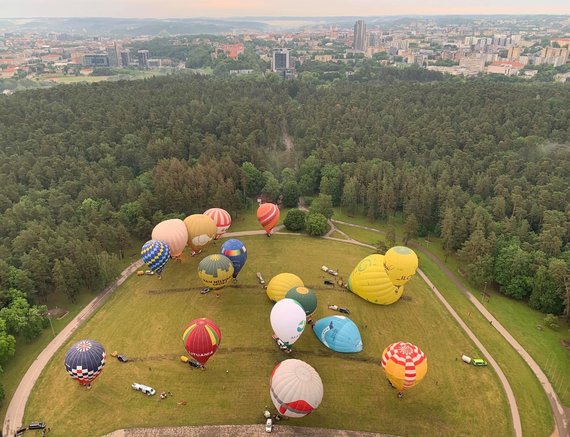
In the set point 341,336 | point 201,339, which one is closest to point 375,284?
point 341,336

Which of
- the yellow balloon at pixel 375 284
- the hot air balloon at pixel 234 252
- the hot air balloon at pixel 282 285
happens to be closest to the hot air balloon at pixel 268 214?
the hot air balloon at pixel 234 252

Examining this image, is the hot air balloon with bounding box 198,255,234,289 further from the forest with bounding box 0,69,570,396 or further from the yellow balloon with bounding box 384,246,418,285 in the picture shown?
the yellow balloon with bounding box 384,246,418,285

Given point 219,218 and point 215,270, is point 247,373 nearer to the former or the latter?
point 215,270

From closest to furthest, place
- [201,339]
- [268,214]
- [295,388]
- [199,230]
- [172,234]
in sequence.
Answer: [295,388] → [201,339] → [172,234] → [199,230] → [268,214]

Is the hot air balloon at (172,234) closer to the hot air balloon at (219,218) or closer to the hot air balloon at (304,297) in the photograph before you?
the hot air balloon at (219,218)

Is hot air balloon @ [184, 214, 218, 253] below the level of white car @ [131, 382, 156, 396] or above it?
above

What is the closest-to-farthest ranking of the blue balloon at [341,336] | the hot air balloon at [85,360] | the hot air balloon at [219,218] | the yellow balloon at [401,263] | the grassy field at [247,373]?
the hot air balloon at [85,360] → the grassy field at [247,373] → the blue balloon at [341,336] → the yellow balloon at [401,263] → the hot air balloon at [219,218]

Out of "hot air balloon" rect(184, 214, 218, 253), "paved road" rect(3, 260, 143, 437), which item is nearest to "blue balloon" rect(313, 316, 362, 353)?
"hot air balloon" rect(184, 214, 218, 253)
